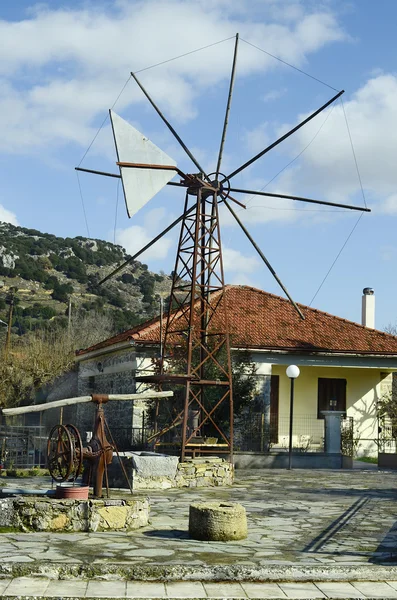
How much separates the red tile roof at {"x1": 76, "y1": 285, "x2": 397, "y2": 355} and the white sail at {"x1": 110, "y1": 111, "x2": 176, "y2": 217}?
25.6ft

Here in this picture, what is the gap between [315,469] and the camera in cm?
2002

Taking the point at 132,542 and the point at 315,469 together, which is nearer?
the point at 132,542

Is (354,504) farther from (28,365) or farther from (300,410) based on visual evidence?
(28,365)

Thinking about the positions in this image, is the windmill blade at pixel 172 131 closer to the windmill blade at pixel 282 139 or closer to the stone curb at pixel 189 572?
the windmill blade at pixel 282 139

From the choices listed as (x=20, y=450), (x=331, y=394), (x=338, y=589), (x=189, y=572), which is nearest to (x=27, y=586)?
(x=189, y=572)

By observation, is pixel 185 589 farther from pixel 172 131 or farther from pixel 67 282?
pixel 67 282

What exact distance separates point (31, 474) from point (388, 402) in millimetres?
12850

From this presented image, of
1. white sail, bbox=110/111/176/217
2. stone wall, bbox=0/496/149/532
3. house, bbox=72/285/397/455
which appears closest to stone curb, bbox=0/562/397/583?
stone wall, bbox=0/496/149/532

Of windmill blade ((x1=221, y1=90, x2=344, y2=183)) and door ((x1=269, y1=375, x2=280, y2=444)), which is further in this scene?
door ((x1=269, y1=375, x2=280, y2=444))

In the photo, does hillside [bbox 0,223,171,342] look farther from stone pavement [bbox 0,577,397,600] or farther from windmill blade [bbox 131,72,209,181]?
stone pavement [bbox 0,577,397,600]

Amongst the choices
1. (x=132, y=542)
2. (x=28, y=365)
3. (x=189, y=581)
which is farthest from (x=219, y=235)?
(x=28, y=365)

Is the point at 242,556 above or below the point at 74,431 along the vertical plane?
below

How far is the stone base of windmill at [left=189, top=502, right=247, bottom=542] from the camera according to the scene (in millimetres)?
8789

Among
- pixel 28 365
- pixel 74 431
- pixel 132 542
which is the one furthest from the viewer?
pixel 28 365
